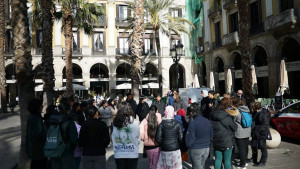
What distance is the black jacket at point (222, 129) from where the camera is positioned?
16.0ft

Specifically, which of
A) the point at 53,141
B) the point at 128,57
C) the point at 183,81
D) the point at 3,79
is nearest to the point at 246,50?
the point at 53,141

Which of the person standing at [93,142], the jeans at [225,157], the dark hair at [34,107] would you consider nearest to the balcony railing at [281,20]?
the jeans at [225,157]

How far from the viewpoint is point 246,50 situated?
31.0 ft

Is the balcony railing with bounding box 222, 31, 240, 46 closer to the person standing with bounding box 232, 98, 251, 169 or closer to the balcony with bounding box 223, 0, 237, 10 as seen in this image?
the balcony with bounding box 223, 0, 237, 10

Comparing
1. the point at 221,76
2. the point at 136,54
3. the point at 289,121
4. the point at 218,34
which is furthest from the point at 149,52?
the point at 289,121

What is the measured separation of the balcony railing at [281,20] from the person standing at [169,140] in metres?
16.1

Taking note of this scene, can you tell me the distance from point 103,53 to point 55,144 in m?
26.1

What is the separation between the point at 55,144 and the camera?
4.00 metres

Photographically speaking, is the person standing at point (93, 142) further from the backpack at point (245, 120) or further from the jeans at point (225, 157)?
the backpack at point (245, 120)

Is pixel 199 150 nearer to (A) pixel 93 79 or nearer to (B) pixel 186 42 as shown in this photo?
(A) pixel 93 79

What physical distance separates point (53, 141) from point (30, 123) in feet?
2.36

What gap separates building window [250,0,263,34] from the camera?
20.8 metres

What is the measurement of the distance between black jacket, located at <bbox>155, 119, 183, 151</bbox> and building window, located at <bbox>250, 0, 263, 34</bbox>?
19.0 meters

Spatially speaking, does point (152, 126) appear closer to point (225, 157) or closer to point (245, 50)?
point (225, 157)
